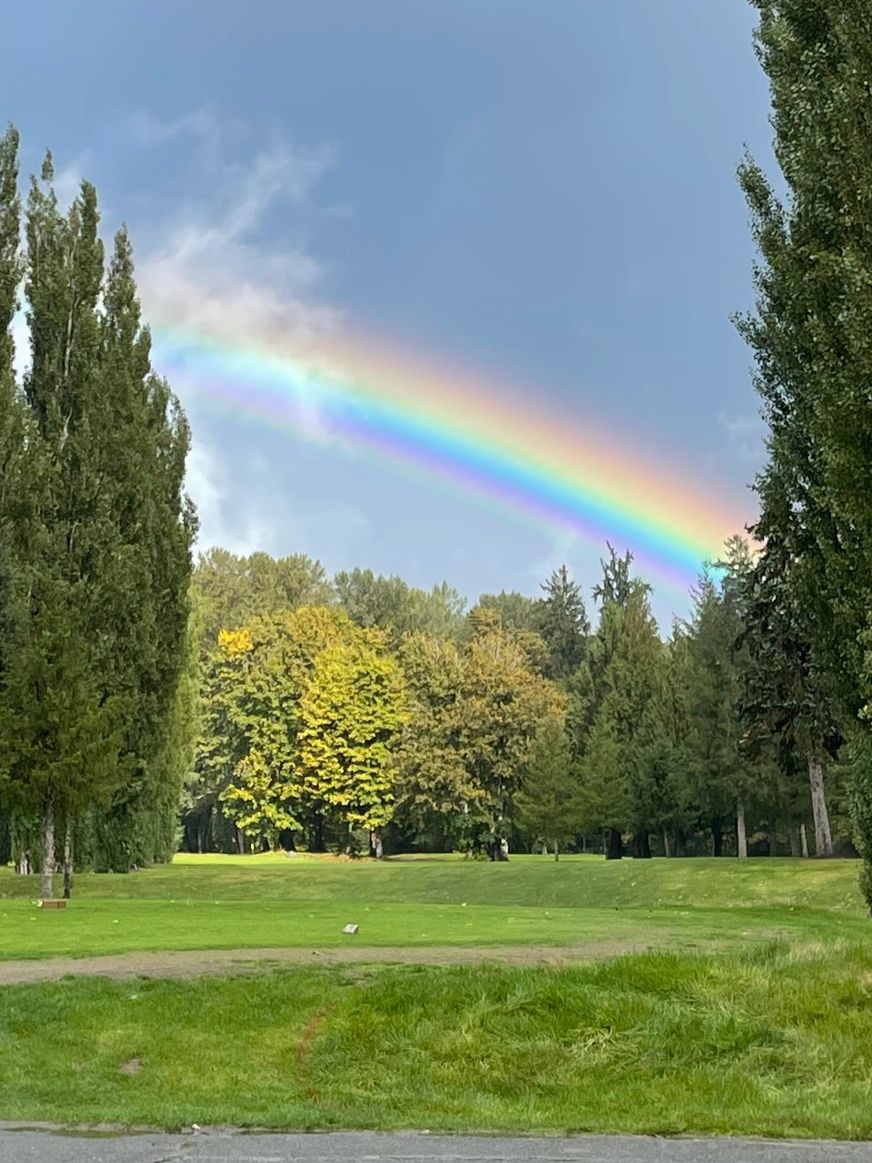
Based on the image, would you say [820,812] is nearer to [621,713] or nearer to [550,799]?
[550,799]

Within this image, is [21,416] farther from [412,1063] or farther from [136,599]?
[412,1063]

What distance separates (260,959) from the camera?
12648 millimetres

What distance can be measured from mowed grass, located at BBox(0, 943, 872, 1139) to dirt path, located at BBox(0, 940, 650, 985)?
1.71ft

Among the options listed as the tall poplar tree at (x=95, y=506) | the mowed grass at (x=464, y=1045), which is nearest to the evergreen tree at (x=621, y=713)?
the tall poplar tree at (x=95, y=506)

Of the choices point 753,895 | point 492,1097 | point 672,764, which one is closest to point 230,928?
point 492,1097

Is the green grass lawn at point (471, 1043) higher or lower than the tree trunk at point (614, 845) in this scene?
higher

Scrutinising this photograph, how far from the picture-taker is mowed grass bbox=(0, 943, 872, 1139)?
834cm

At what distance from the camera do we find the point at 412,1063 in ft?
32.6

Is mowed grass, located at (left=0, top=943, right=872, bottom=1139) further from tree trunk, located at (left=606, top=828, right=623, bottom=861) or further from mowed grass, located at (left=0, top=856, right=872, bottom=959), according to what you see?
tree trunk, located at (left=606, top=828, right=623, bottom=861)

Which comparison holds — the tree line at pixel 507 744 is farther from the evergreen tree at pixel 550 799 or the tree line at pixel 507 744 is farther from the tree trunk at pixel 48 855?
the tree trunk at pixel 48 855

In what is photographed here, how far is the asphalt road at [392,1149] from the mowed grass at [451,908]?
6.99 m

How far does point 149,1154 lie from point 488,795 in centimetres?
4692

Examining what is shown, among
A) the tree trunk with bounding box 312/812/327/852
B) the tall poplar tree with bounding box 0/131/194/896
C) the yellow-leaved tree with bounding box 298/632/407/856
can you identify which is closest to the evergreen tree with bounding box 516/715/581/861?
the yellow-leaved tree with bounding box 298/632/407/856

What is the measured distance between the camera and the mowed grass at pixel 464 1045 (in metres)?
8.34
